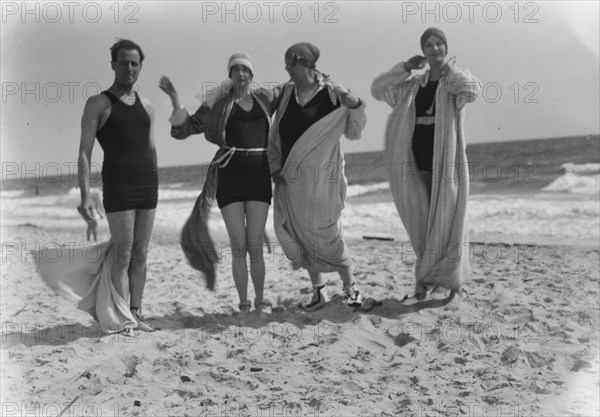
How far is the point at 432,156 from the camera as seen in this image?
468 centimetres

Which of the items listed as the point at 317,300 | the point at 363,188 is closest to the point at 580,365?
the point at 317,300

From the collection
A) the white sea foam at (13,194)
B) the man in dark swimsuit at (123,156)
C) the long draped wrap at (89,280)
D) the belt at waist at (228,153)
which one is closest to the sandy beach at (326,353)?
the long draped wrap at (89,280)

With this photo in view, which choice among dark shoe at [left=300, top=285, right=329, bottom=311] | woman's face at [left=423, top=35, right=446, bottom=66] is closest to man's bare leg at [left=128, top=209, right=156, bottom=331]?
dark shoe at [left=300, top=285, right=329, bottom=311]

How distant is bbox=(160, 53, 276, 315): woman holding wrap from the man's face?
0.29 m

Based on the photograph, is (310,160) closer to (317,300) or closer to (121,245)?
(317,300)

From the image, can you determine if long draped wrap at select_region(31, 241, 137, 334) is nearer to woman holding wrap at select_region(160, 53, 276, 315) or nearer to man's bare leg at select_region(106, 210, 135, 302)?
man's bare leg at select_region(106, 210, 135, 302)

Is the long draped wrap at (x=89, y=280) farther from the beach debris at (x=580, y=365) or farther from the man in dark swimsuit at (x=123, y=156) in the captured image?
the beach debris at (x=580, y=365)

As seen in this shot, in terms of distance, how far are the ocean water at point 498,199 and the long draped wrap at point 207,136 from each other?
907mm

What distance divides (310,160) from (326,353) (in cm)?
136

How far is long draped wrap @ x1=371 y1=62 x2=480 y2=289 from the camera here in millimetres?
4531

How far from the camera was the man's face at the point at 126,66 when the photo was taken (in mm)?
4004

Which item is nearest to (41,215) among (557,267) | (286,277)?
(286,277)

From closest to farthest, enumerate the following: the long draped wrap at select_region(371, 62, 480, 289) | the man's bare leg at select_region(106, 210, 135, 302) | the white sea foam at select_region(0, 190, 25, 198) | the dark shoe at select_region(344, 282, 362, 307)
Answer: the man's bare leg at select_region(106, 210, 135, 302) < the long draped wrap at select_region(371, 62, 480, 289) < the dark shoe at select_region(344, 282, 362, 307) < the white sea foam at select_region(0, 190, 25, 198)

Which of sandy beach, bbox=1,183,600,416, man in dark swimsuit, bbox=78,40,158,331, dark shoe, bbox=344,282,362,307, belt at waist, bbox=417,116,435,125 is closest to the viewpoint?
sandy beach, bbox=1,183,600,416
